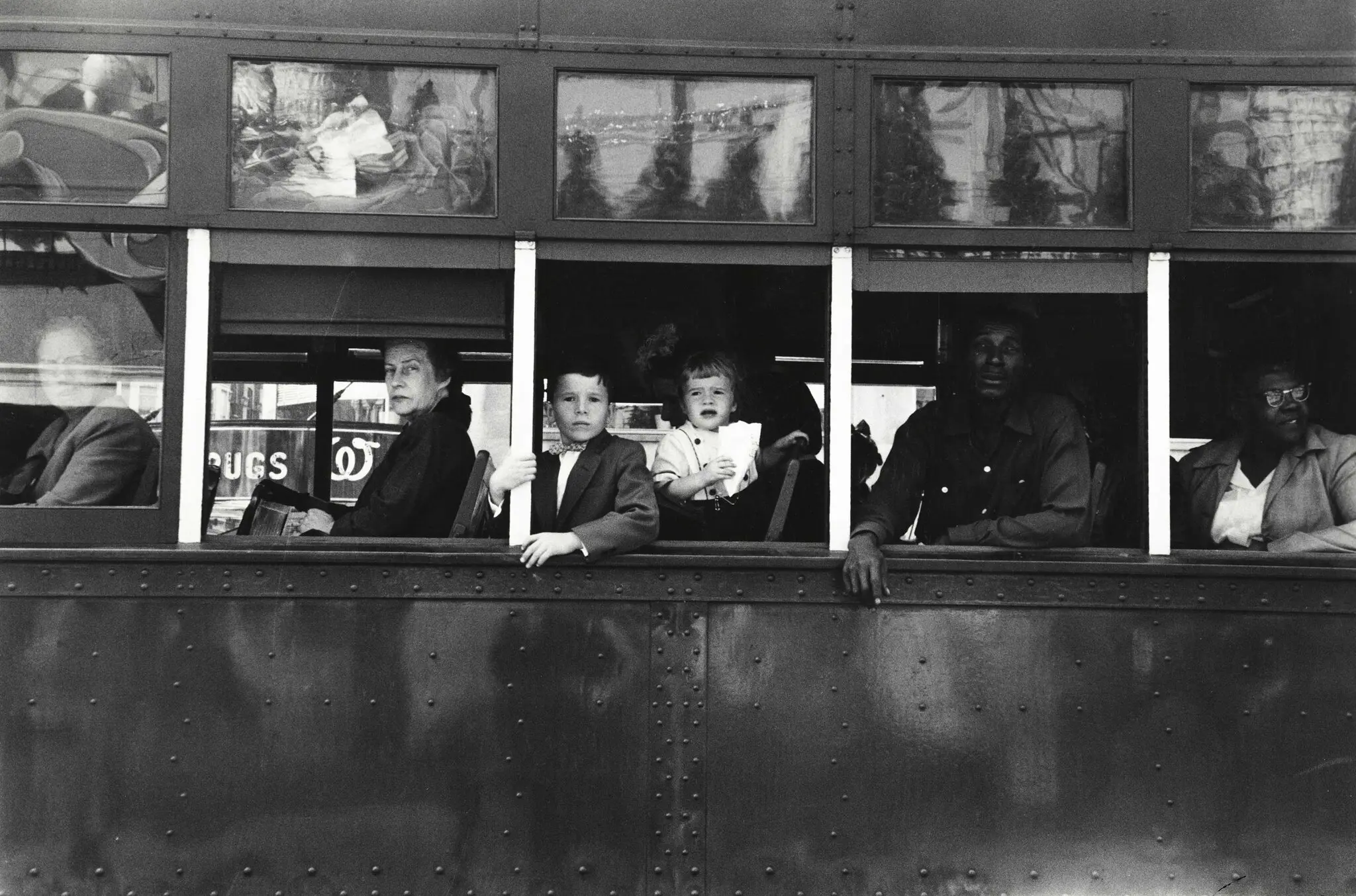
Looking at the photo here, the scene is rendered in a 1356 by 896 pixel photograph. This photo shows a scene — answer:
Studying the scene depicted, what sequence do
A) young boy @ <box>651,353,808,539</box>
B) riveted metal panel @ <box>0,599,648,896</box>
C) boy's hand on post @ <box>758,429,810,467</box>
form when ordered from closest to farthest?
riveted metal panel @ <box>0,599,648,896</box> → young boy @ <box>651,353,808,539</box> → boy's hand on post @ <box>758,429,810,467</box>

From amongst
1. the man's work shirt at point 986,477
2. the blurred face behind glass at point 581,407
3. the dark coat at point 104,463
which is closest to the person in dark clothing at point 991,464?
the man's work shirt at point 986,477

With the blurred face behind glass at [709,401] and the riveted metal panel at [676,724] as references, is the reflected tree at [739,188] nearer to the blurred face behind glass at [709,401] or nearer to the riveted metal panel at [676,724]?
the blurred face behind glass at [709,401]

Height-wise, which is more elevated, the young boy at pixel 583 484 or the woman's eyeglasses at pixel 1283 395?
the woman's eyeglasses at pixel 1283 395

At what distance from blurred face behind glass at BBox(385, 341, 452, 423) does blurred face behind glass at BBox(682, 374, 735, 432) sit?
2.98ft

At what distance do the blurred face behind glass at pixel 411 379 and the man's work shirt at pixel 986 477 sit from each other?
5.02ft

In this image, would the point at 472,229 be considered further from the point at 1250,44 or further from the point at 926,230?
the point at 1250,44

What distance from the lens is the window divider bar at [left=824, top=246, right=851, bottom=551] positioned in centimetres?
356

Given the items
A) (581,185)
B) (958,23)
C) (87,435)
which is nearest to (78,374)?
(87,435)

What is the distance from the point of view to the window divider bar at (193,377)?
348cm

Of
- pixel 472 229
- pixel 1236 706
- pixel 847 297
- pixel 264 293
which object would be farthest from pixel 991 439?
pixel 264 293

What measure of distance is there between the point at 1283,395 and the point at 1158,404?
0.68 m

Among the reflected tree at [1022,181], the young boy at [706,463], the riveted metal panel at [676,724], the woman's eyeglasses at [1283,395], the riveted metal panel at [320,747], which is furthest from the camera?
the young boy at [706,463]

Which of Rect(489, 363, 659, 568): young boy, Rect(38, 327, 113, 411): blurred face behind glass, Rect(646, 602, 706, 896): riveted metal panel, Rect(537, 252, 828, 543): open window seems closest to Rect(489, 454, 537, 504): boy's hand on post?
Rect(489, 363, 659, 568): young boy

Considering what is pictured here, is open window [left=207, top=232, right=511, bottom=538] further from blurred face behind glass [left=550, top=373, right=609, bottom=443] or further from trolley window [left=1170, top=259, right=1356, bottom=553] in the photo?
trolley window [left=1170, top=259, right=1356, bottom=553]
